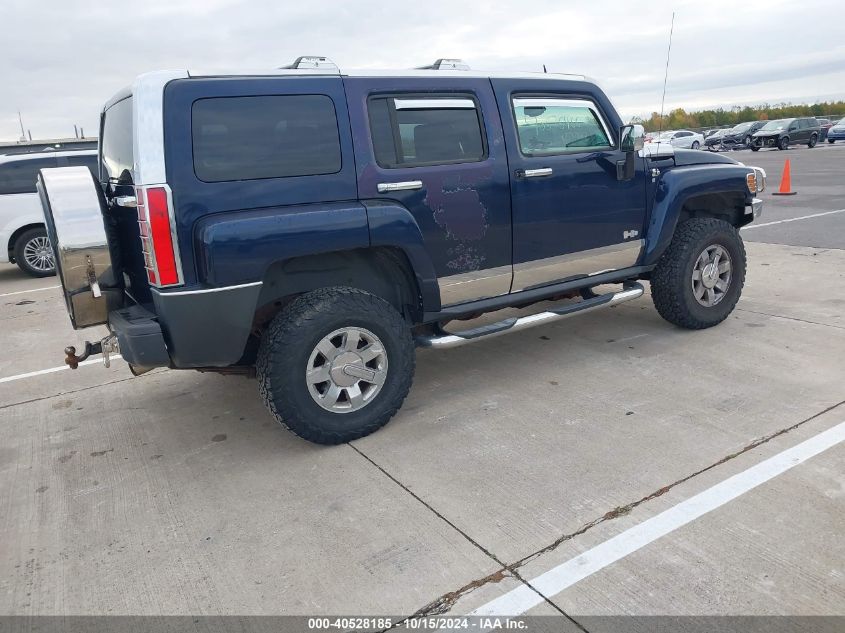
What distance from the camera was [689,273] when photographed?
5.00 meters

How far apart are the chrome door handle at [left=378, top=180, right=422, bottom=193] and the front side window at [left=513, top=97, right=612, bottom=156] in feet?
2.79

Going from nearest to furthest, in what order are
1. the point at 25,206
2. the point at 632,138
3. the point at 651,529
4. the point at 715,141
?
1. the point at 651,529
2. the point at 632,138
3. the point at 25,206
4. the point at 715,141

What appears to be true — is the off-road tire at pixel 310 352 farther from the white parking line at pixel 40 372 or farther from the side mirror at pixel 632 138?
the white parking line at pixel 40 372

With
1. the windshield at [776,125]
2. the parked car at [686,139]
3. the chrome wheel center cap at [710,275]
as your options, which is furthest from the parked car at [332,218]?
the parked car at [686,139]

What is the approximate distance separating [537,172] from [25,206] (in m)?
8.14

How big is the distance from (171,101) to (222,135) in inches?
10.6

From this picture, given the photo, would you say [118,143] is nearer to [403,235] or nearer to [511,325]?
[403,235]

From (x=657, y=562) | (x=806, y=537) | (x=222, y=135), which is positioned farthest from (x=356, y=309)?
Answer: (x=806, y=537)

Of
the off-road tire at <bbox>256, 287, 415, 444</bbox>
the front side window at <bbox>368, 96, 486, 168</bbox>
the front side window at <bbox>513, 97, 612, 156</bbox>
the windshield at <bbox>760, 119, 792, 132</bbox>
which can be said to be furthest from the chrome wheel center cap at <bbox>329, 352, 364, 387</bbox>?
the windshield at <bbox>760, 119, 792, 132</bbox>

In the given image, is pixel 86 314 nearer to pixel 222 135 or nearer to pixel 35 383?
pixel 222 135

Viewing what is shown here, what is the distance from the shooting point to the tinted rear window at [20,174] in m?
9.16

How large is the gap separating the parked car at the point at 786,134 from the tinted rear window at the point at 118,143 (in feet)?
113

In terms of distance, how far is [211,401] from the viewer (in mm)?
4488

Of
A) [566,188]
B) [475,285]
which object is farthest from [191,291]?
[566,188]
